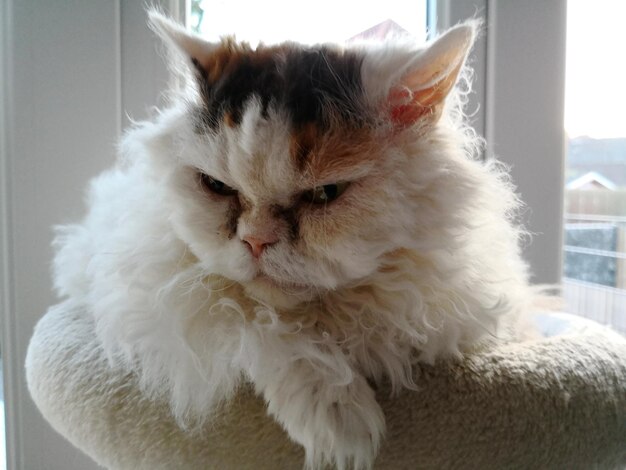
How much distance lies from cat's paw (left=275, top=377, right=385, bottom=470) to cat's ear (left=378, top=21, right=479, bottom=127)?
0.31 m

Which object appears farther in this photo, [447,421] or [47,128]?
[47,128]

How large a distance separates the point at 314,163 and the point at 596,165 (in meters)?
0.95

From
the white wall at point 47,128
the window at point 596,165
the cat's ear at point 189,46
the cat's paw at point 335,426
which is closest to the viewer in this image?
the cat's paw at point 335,426

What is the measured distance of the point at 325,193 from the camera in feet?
1.66

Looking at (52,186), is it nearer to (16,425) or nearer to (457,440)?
(16,425)

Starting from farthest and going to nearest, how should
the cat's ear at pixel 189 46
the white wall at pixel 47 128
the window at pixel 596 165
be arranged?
the window at pixel 596 165 < the white wall at pixel 47 128 < the cat's ear at pixel 189 46

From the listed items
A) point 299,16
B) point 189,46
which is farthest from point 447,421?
point 299,16

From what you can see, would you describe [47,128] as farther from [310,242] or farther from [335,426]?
[335,426]

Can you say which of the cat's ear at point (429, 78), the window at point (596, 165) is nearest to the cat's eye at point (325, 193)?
the cat's ear at point (429, 78)

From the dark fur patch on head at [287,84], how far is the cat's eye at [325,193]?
0.22 feet

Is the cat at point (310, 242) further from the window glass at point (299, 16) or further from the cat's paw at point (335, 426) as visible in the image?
the window glass at point (299, 16)

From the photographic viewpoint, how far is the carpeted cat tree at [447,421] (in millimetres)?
476

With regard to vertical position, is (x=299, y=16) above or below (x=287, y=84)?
above

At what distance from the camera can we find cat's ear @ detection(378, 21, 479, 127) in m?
0.50
